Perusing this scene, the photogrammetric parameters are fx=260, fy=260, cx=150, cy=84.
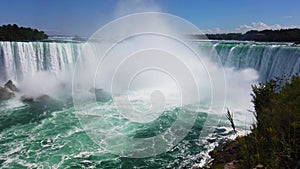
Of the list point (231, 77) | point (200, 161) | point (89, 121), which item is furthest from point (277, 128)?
point (231, 77)

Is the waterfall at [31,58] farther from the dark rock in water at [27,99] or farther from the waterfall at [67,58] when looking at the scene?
the dark rock in water at [27,99]

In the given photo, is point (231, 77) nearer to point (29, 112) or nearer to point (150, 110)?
point (150, 110)

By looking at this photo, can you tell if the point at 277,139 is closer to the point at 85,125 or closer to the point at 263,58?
the point at 85,125

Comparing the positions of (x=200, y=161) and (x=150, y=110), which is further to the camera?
(x=150, y=110)

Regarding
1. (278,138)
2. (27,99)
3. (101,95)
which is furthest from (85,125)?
(278,138)

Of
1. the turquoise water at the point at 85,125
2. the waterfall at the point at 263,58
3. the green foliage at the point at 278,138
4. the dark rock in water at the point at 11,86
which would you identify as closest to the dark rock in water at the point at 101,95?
the turquoise water at the point at 85,125

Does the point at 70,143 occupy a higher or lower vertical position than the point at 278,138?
lower
